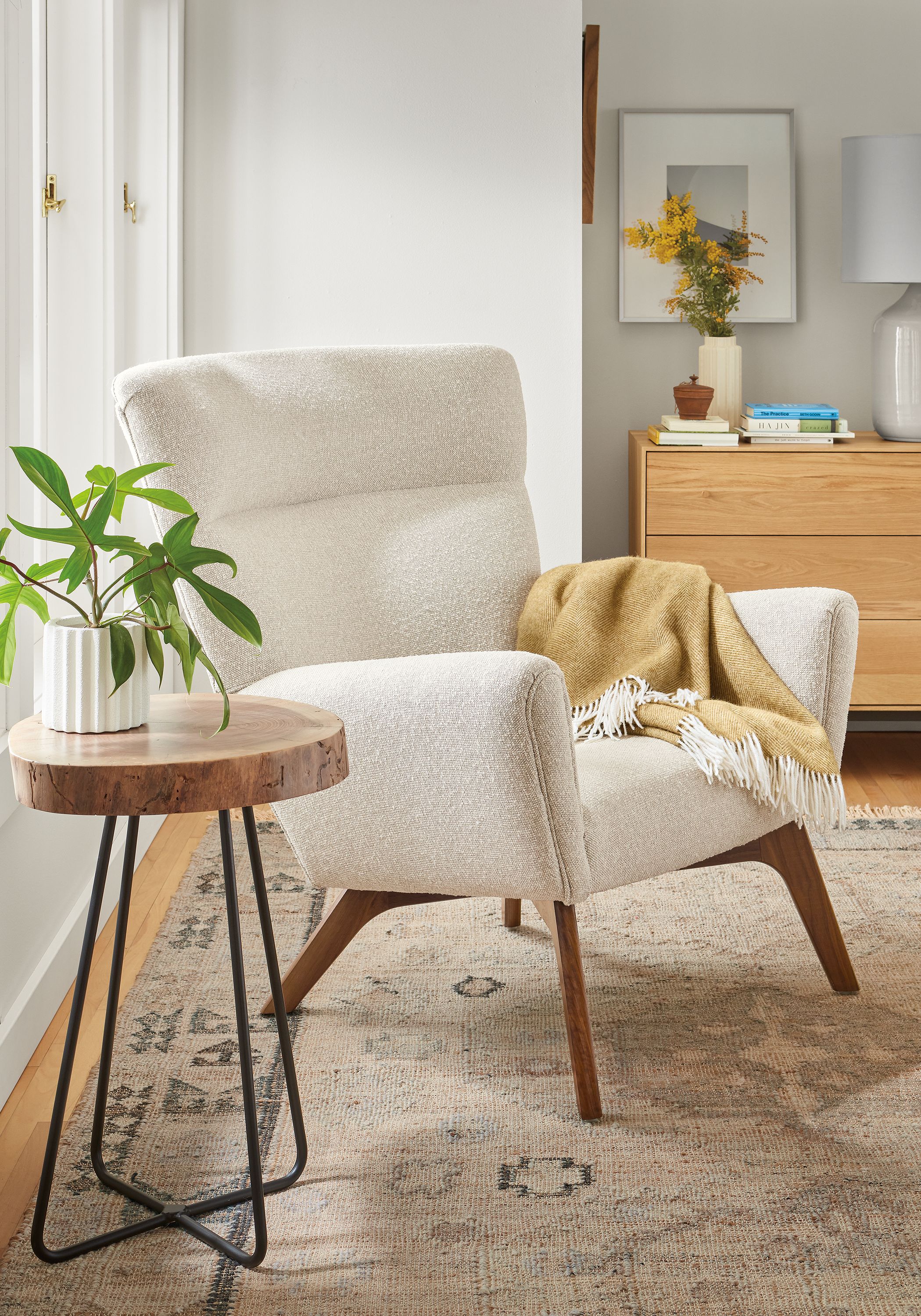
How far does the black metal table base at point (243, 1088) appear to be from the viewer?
4.05 ft

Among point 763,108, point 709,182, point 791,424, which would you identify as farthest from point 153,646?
point 763,108

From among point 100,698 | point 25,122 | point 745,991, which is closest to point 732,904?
point 745,991

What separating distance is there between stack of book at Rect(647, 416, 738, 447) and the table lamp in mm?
384

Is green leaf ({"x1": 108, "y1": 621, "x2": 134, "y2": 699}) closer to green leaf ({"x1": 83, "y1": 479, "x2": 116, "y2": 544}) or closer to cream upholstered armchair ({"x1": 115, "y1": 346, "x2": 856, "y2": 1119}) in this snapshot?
green leaf ({"x1": 83, "y1": 479, "x2": 116, "y2": 544})

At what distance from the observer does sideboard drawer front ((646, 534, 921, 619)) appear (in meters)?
2.99

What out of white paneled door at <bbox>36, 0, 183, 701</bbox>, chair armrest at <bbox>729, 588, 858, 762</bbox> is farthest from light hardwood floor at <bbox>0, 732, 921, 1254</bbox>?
chair armrest at <bbox>729, 588, 858, 762</bbox>

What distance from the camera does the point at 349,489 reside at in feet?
6.55

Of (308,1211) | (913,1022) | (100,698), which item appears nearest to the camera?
(100,698)

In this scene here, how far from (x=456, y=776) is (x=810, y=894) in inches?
26.5

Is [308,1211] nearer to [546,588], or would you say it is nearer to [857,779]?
[546,588]

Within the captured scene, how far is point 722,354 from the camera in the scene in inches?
127

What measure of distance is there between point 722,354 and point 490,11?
972 mm

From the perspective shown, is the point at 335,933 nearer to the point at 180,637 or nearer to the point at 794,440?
the point at 180,637

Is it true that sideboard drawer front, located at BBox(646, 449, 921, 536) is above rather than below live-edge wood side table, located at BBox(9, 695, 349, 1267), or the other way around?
above
